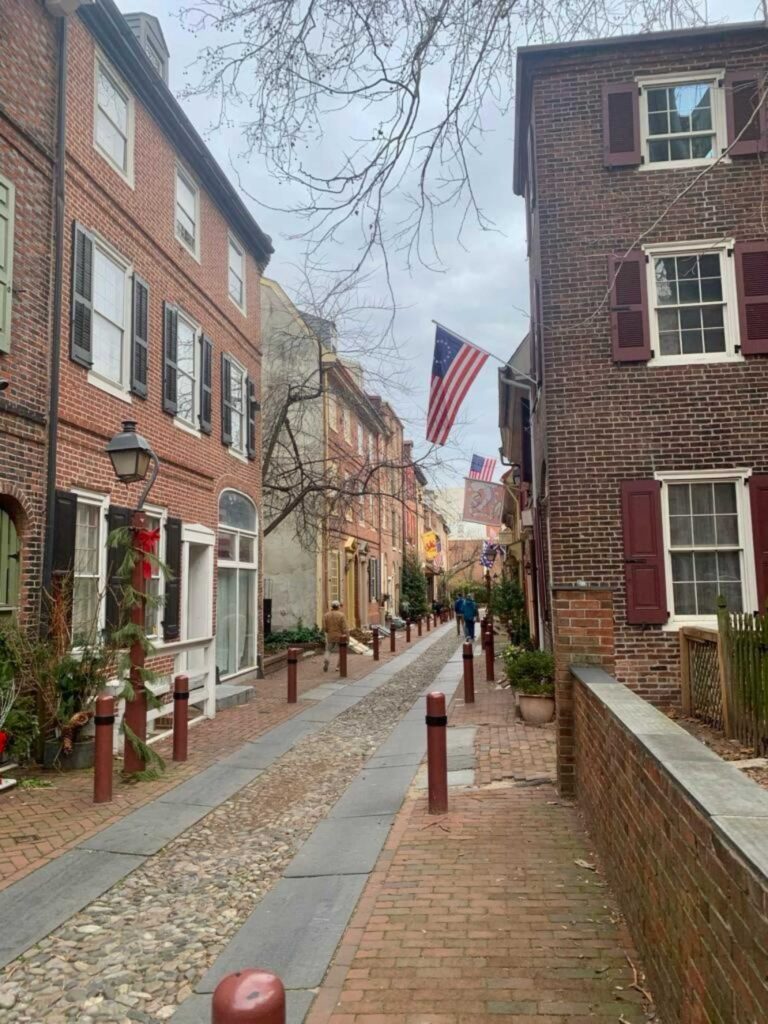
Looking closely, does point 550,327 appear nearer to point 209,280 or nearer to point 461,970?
point 209,280

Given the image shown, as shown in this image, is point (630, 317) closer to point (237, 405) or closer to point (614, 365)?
point (614, 365)

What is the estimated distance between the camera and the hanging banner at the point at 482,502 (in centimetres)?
2159

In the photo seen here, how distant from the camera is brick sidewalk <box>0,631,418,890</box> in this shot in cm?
580

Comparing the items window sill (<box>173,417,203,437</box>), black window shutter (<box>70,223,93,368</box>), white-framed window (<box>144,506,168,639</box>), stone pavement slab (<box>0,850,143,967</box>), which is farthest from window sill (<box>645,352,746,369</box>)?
stone pavement slab (<box>0,850,143,967</box>)

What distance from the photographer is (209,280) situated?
14906 mm

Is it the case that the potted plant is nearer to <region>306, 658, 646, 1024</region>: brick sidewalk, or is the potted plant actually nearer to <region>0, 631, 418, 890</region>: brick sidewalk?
<region>0, 631, 418, 890</region>: brick sidewalk

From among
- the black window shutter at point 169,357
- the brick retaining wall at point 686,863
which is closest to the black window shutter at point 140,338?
the black window shutter at point 169,357

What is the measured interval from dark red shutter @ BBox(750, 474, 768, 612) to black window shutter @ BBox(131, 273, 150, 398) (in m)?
8.76

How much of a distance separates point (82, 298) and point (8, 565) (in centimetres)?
357

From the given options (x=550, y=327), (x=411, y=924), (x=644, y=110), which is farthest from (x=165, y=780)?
(x=644, y=110)

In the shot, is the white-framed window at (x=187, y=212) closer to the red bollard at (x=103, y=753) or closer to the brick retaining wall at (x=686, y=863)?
the red bollard at (x=103, y=753)

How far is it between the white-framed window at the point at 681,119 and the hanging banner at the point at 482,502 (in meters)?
10.5

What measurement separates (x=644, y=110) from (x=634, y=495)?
5760 millimetres

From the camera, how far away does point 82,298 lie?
10.1 m
